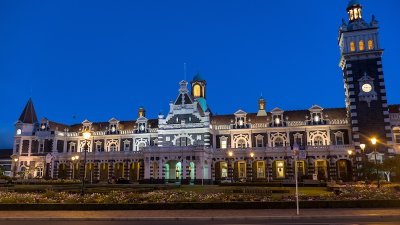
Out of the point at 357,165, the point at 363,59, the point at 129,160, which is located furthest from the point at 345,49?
the point at 129,160

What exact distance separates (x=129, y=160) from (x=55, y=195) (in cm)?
4725

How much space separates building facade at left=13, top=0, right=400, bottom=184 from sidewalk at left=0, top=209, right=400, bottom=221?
37870mm

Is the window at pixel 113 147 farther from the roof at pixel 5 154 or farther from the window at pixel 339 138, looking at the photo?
the window at pixel 339 138

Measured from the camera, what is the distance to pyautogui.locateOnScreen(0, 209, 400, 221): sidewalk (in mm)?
20641

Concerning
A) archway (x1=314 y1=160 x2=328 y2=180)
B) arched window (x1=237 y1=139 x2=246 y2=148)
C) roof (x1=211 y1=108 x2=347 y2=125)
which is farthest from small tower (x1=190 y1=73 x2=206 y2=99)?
archway (x1=314 y1=160 x2=328 y2=180)

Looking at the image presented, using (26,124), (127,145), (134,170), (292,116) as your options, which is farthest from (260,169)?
(26,124)

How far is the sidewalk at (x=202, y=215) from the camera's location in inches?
813

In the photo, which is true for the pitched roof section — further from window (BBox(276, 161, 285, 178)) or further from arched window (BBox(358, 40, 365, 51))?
arched window (BBox(358, 40, 365, 51))

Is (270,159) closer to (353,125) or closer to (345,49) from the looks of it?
(353,125)

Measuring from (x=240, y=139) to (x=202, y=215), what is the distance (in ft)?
180

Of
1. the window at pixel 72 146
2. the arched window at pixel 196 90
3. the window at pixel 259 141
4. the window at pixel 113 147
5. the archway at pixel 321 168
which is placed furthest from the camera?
the window at pixel 72 146

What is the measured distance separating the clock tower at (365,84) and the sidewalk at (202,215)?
43867 mm

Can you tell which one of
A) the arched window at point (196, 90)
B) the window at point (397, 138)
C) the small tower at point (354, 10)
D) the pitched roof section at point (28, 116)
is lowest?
the window at point (397, 138)

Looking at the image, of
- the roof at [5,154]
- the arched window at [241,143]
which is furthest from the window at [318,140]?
the roof at [5,154]
